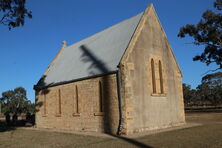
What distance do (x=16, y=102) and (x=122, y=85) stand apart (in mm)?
34625

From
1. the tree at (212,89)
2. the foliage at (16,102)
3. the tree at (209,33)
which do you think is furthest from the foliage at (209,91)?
the foliage at (16,102)

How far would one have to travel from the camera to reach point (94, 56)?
23.4m

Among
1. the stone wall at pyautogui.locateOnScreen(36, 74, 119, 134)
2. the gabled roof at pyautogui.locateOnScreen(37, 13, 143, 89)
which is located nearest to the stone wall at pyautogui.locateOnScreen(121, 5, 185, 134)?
the gabled roof at pyautogui.locateOnScreen(37, 13, 143, 89)

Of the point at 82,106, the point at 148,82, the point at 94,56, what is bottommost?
the point at 82,106

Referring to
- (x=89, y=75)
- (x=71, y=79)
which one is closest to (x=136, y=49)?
(x=89, y=75)

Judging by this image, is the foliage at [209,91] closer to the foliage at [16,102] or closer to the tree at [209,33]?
the tree at [209,33]

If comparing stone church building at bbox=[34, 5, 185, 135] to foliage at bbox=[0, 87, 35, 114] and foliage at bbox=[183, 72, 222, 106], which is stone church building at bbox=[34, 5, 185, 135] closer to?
foliage at bbox=[0, 87, 35, 114]

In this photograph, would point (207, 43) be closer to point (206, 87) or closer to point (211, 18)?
point (211, 18)

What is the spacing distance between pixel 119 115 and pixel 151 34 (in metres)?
8.13

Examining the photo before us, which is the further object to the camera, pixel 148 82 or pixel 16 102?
pixel 16 102

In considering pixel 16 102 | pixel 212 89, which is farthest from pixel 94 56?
pixel 212 89

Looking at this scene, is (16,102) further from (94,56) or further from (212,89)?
(212,89)

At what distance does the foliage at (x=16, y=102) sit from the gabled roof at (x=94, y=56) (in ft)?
51.2

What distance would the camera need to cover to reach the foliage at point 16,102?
1730 inches
